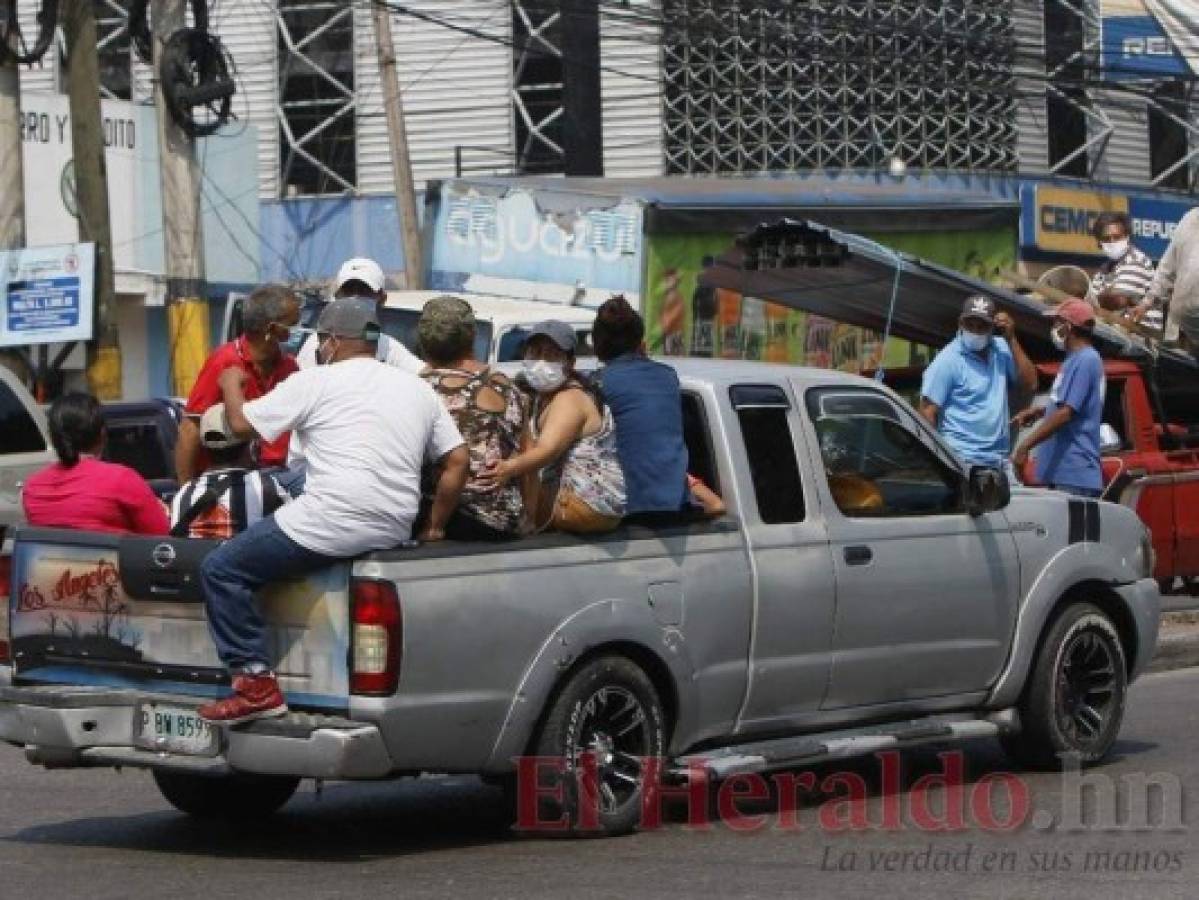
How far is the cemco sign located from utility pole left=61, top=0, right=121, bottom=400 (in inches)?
763

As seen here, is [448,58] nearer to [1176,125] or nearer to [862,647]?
[1176,125]

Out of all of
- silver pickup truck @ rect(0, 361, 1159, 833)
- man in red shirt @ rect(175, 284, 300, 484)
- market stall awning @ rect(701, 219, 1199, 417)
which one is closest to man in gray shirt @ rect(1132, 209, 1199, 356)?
market stall awning @ rect(701, 219, 1199, 417)

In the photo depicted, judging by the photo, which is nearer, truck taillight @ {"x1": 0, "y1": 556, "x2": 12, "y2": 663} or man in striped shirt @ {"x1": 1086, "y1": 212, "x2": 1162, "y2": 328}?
truck taillight @ {"x1": 0, "y1": 556, "x2": 12, "y2": 663}

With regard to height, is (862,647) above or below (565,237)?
below

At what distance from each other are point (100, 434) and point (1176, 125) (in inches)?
1439

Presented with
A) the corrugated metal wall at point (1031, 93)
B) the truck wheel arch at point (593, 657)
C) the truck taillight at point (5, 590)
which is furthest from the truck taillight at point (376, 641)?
the corrugated metal wall at point (1031, 93)

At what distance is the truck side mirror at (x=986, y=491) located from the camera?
9.97 meters

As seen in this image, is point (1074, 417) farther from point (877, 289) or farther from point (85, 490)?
point (85, 490)

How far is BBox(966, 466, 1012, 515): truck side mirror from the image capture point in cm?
997

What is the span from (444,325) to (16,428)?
794cm

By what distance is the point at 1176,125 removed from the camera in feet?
144

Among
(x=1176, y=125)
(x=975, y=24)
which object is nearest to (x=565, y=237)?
(x=975, y=24)

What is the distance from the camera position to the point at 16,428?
1636 centimetres

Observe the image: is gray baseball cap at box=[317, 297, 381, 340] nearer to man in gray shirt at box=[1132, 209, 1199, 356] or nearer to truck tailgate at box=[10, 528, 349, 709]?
truck tailgate at box=[10, 528, 349, 709]
